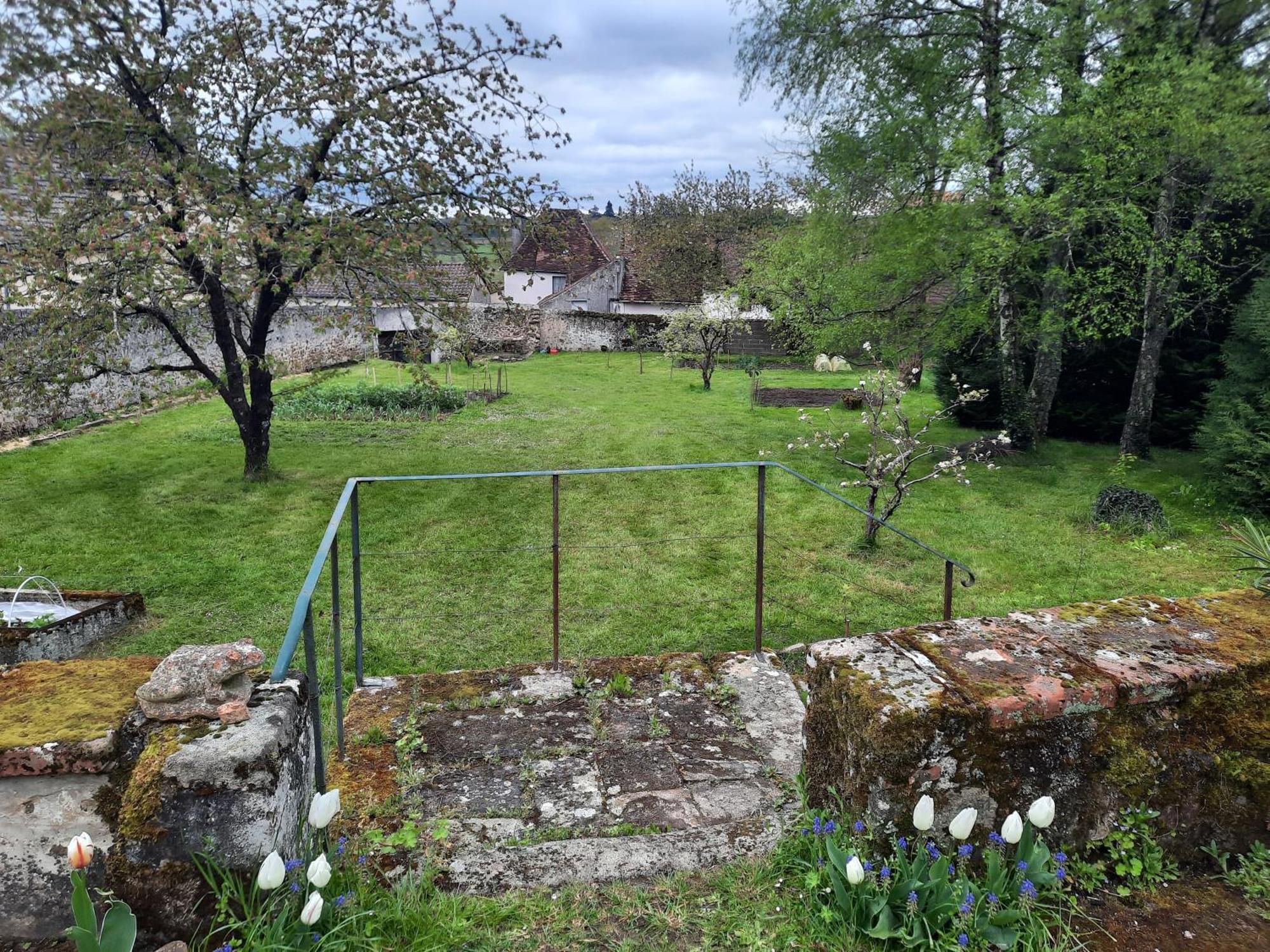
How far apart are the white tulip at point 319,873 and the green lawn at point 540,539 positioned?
4.02 metres

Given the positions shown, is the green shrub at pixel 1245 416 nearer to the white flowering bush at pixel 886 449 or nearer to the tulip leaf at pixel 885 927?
the white flowering bush at pixel 886 449

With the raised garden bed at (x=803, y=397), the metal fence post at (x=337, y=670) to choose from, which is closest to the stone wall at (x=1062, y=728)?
the metal fence post at (x=337, y=670)

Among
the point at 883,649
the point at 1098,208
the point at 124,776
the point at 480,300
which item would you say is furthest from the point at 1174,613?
A: the point at 480,300

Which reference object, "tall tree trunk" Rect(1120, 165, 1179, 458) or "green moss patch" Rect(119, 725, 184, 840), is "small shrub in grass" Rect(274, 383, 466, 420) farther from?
"green moss patch" Rect(119, 725, 184, 840)

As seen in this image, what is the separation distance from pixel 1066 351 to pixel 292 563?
13179 mm

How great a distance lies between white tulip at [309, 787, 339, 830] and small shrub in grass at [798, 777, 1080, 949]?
4.25 ft

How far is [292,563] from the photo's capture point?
8117 mm

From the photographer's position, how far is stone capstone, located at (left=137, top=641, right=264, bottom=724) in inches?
78.5

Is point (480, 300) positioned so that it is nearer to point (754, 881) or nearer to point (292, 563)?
point (292, 563)

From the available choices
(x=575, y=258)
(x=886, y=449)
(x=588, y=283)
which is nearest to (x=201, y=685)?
(x=886, y=449)

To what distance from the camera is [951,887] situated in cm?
204

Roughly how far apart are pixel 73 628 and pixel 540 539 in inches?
172

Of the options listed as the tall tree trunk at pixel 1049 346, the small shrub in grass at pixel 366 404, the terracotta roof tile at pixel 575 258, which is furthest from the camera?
the terracotta roof tile at pixel 575 258

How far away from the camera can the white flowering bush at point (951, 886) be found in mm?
1999
